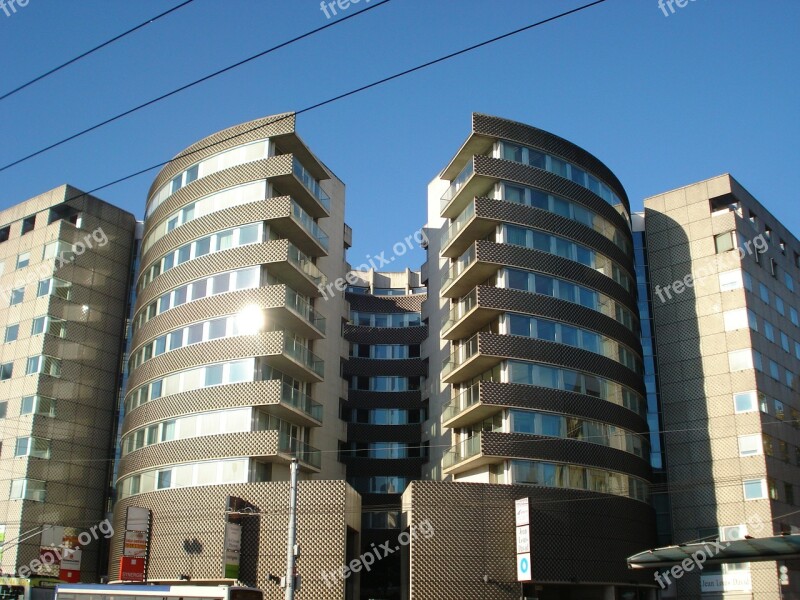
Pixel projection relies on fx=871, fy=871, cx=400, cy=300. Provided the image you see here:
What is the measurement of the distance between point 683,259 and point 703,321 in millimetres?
5032

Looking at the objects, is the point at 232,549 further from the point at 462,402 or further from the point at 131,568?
the point at 462,402

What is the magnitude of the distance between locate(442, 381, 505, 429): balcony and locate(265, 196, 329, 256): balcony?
1314cm

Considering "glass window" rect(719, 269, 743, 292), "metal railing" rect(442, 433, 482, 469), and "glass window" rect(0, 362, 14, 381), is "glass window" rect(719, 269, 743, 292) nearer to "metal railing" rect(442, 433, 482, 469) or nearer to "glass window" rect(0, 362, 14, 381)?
"metal railing" rect(442, 433, 482, 469)

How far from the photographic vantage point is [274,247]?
169 feet

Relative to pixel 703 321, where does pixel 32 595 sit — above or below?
below

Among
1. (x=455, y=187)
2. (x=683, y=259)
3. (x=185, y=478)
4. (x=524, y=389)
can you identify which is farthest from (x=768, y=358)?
(x=185, y=478)

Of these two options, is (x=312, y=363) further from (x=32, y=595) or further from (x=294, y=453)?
(x=32, y=595)

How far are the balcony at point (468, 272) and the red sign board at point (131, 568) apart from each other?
24094 mm

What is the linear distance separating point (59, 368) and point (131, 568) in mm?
21514

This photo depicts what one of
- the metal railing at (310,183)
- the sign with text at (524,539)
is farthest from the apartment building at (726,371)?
the metal railing at (310,183)

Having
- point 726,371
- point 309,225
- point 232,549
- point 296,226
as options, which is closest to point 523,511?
point 232,549

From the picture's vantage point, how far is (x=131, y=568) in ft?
156

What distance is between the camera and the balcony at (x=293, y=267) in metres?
51.3

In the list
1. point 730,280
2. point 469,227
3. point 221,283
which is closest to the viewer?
point 221,283
